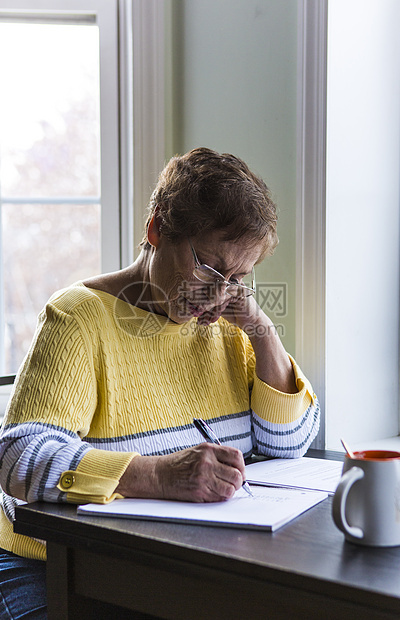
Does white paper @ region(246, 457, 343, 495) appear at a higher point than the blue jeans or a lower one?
higher

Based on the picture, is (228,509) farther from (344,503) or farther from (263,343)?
(263,343)

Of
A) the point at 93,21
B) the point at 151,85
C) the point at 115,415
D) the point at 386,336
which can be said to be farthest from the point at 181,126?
the point at 115,415

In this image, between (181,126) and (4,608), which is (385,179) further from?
(4,608)

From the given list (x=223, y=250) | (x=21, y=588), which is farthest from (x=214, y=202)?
(x=21, y=588)

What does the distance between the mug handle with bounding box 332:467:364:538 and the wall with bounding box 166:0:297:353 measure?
85 cm

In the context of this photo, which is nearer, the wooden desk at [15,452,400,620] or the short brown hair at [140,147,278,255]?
the wooden desk at [15,452,400,620]

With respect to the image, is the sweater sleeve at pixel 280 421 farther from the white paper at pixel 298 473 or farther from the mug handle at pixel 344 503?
the mug handle at pixel 344 503

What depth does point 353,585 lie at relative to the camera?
Answer: 2.27 feet

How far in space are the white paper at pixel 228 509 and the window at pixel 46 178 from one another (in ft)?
3.41

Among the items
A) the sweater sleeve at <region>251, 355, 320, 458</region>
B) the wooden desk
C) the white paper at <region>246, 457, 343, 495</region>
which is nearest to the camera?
the wooden desk

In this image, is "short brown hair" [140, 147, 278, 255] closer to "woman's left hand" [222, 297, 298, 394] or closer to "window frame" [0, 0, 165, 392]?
"woman's left hand" [222, 297, 298, 394]

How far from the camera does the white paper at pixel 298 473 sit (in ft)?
3.61

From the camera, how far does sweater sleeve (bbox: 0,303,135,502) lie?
99cm

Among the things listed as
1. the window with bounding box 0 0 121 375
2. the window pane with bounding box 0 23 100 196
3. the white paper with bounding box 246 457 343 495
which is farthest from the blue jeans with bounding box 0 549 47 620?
the window pane with bounding box 0 23 100 196
